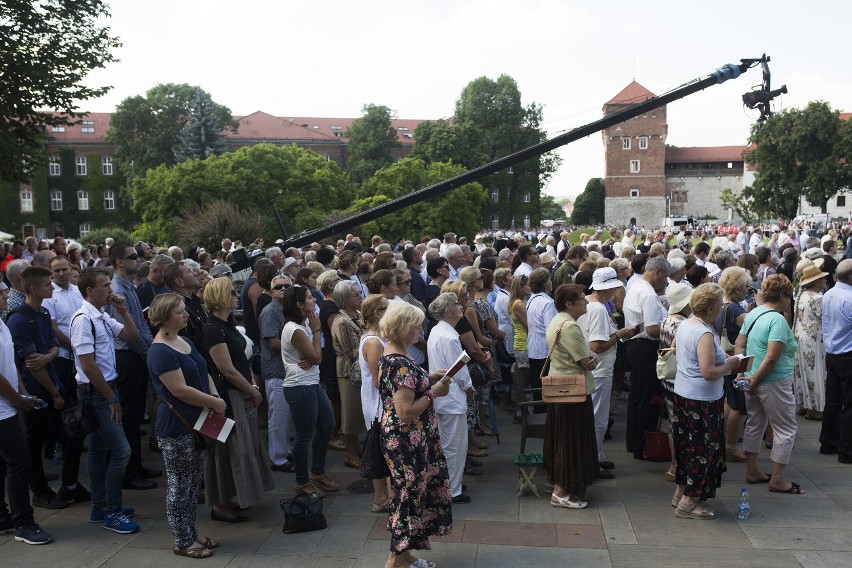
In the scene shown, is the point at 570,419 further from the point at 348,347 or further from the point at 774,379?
the point at 348,347

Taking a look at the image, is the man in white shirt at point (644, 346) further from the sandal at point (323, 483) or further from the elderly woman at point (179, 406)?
the elderly woman at point (179, 406)

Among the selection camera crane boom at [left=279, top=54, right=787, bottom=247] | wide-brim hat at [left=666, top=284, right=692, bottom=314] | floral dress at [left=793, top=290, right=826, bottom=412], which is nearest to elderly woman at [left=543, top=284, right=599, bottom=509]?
wide-brim hat at [left=666, top=284, right=692, bottom=314]

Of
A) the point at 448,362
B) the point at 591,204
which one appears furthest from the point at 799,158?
the point at 448,362

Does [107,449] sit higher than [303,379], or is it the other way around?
[303,379]

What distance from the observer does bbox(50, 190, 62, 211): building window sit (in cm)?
7000

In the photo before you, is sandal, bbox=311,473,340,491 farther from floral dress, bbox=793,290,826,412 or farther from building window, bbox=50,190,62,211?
building window, bbox=50,190,62,211

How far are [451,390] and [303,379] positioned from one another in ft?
4.07

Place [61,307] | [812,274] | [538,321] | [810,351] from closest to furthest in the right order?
[61,307], [538,321], [812,274], [810,351]

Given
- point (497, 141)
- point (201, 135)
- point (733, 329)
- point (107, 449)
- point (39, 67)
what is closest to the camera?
point (107, 449)

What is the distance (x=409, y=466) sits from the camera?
16.0 ft

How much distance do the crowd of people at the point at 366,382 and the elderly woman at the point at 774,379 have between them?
2cm

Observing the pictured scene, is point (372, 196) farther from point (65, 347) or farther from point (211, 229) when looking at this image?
point (65, 347)

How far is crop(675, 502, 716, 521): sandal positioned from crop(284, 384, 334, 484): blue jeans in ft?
9.78

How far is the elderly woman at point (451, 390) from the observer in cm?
613
